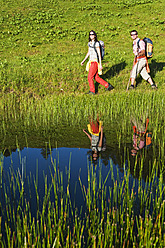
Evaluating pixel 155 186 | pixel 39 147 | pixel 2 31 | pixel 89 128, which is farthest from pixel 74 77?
pixel 2 31

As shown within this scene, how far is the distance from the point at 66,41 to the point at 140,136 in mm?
18929

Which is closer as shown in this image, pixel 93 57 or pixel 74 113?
pixel 74 113

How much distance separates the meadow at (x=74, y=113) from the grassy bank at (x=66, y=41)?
0.20 feet

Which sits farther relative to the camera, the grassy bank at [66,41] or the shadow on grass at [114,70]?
the shadow on grass at [114,70]

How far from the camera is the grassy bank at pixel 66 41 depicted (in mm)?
16078

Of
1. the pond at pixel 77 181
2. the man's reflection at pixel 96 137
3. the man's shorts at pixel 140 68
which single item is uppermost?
the man's shorts at pixel 140 68

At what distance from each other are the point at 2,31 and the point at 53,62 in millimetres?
11287

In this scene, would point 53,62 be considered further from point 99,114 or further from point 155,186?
point 155,186

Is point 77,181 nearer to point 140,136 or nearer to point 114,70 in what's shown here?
point 140,136

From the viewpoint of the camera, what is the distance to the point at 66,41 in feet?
85.7

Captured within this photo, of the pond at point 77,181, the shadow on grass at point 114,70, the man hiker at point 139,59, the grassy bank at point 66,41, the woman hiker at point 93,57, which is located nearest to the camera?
the pond at point 77,181

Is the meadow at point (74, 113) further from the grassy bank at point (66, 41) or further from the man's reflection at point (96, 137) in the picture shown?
the man's reflection at point (96, 137)

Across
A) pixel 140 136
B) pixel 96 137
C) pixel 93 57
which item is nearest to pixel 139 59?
pixel 93 57

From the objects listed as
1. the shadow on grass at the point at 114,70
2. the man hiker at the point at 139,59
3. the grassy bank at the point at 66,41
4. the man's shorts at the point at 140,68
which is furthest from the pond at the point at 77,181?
the shadow on grass at the point at 114,70
